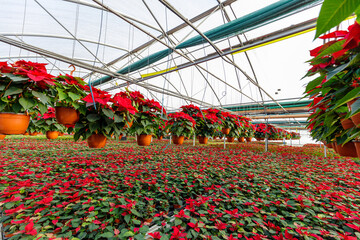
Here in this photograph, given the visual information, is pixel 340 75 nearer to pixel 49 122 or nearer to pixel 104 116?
pixel 104 116

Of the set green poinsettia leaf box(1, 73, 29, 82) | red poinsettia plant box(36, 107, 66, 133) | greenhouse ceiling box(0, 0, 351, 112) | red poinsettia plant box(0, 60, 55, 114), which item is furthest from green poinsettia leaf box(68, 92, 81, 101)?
red poinsettia plant box(36, 107, 66, 133)

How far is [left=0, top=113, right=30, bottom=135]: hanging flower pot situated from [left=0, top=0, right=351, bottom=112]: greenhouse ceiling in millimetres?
1492

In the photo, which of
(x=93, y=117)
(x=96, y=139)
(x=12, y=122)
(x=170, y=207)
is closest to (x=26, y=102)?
(x=12, y=122)

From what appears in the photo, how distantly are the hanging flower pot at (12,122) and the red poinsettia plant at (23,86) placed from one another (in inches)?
1.5

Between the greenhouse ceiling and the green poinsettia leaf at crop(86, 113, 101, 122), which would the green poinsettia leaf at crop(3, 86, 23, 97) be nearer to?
the green poinsettia leaf at crop(86, 113, 101, 122)

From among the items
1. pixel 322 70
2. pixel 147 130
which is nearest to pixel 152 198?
pixel 147 130

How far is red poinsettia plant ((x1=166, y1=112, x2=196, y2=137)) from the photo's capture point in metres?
2.59

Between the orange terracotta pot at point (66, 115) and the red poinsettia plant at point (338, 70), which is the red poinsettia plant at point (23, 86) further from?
the red poinsettia plant at point (338, 70)

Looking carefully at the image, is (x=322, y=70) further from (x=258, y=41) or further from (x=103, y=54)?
(x=103, y=54)

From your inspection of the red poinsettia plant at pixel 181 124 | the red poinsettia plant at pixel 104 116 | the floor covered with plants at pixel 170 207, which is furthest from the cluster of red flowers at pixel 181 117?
the red poinsettia plant at pixel 104 116

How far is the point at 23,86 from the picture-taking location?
3.60 ft

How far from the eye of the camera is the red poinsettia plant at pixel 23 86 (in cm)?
103

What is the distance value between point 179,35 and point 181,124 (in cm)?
367

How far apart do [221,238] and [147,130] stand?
4.62 ft
